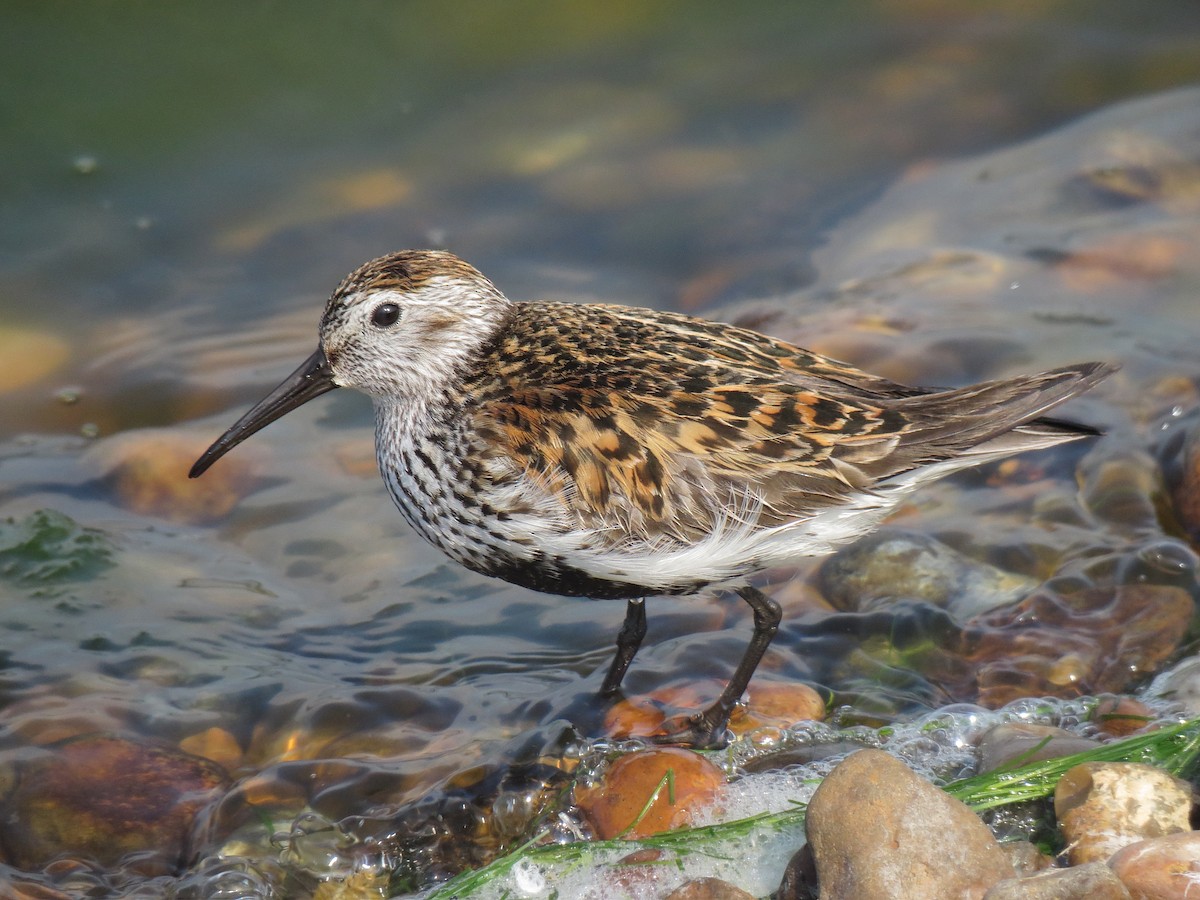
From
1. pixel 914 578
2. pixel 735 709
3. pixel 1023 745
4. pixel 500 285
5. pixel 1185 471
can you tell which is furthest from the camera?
pixel 500 285

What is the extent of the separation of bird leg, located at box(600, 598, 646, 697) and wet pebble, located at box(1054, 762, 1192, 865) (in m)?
2.13

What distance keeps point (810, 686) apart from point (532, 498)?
5.81 feet

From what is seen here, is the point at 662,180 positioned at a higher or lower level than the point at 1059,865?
higher

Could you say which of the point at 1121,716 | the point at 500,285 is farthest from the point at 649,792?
the point at 500,285

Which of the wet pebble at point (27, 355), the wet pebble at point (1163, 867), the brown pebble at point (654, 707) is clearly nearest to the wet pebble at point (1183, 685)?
the wet pebble at point (1163, 867)

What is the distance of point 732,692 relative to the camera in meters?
5.80

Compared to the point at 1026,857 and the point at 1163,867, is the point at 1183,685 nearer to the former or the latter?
the point at 1026,857

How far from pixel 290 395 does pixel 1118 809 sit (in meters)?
3.73

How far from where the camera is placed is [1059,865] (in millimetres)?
4438

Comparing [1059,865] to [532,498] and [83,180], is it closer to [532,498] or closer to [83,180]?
[532,498]

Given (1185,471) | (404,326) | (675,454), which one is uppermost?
(404,326)

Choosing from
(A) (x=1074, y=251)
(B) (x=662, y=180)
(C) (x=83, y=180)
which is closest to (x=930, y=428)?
(A) (x=1074, y=251)

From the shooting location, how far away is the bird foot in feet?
18.5

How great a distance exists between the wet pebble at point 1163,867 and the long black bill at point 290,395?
146 inches
